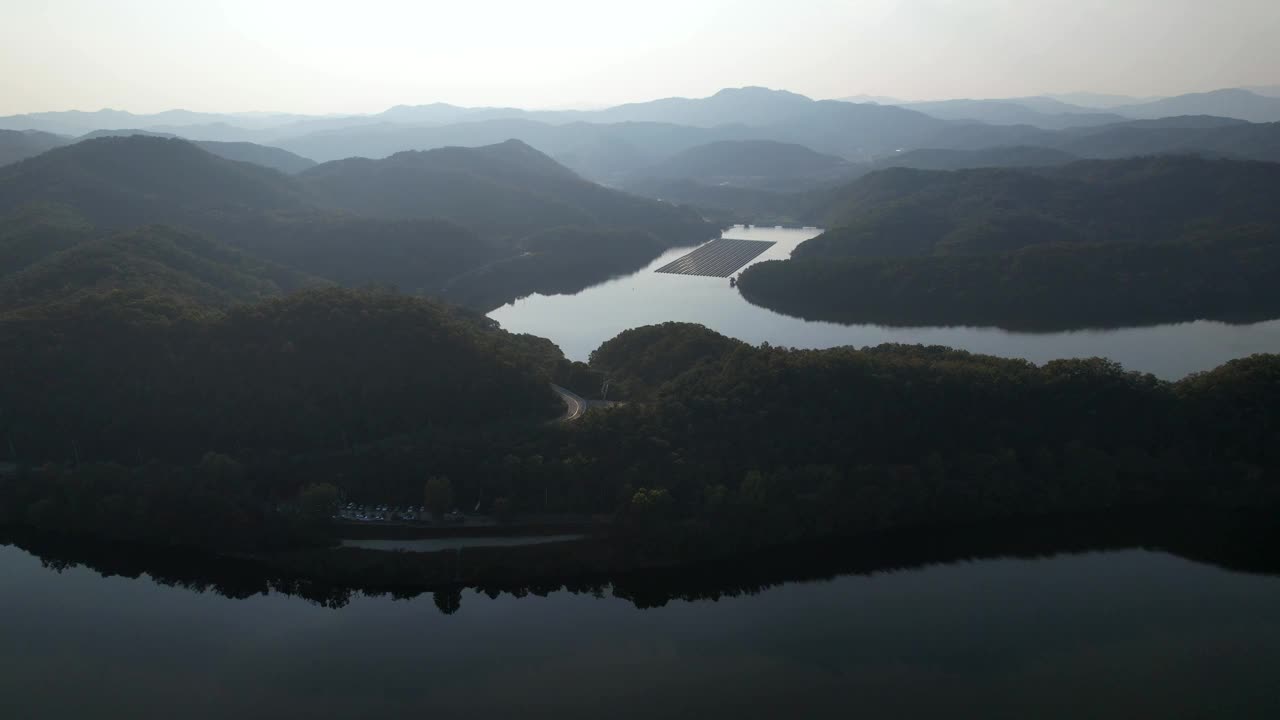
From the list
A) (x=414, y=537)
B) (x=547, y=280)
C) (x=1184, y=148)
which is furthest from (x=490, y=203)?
(x=1184, y=148)

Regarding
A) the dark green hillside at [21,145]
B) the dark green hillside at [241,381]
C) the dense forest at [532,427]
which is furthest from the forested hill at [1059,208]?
the dark green hillside at [21,145]

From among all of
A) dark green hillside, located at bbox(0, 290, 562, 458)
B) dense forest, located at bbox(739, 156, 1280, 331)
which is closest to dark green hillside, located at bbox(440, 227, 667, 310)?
dense forest, located at bbox(739, 156, 1280, 331)

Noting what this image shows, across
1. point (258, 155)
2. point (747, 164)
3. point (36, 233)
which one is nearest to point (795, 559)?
point (36, 233)

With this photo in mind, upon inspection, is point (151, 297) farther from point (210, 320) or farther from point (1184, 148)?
point (1184, 148)

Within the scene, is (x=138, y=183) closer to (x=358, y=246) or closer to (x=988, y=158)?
(x=358, y=246)

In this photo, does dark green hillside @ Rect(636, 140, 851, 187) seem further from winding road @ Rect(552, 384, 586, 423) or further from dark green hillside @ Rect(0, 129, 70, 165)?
winding road @ Rect(552, 384, 586, 423)

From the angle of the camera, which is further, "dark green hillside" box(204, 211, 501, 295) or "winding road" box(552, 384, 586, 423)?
"dark green hillside" box(204, 211, 501, 295)

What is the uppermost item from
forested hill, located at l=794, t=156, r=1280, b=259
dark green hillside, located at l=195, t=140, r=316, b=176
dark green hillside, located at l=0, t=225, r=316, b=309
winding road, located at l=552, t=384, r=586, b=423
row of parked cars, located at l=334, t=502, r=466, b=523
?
dark green hillside, located at l=195, t=140, r=316, b=176
